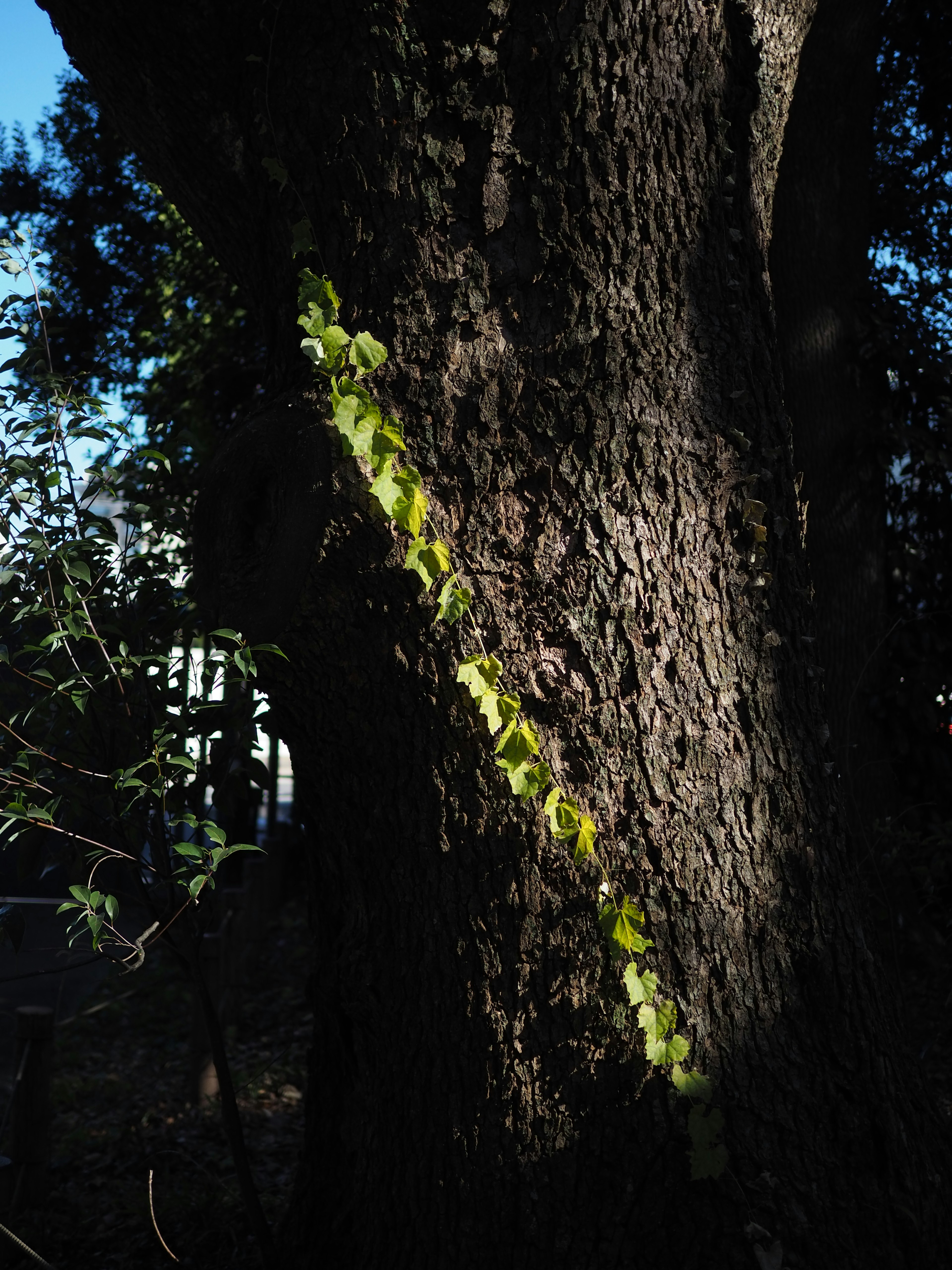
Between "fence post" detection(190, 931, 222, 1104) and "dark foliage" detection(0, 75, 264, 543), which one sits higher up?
"dark foliage" detection(0, 75, 264, 543)

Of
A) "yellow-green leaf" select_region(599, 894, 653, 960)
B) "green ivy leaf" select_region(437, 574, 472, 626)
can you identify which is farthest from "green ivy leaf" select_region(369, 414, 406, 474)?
"yellow-green leaf" select_region(599, 894, 653, 960)

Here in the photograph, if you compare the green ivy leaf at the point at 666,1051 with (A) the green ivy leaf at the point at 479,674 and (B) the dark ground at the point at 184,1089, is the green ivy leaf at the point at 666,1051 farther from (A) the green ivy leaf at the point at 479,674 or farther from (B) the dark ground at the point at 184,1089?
(A) the green ivy leaf at the point at 479,674

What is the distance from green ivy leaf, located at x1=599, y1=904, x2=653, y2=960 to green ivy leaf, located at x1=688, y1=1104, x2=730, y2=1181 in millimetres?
209

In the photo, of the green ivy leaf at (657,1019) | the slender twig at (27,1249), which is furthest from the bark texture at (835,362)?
the slender twig at (27,1249)

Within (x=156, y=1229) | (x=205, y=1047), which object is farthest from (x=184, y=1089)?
(x=156, y=1229)

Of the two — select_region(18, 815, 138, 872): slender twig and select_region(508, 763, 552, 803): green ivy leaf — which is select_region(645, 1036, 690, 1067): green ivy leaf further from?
select_region(18, 815, 138, 872): slender twig

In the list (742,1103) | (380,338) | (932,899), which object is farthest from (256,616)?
(932,899)

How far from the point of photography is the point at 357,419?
1811mm

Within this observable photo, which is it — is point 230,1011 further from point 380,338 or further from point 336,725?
point 380,338

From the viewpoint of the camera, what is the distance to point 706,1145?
174cm

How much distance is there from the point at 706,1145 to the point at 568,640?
91 cm

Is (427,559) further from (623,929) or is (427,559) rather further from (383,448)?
(623,929)

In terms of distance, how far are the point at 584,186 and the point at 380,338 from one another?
1.57ft

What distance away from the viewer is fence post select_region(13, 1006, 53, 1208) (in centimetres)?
315
